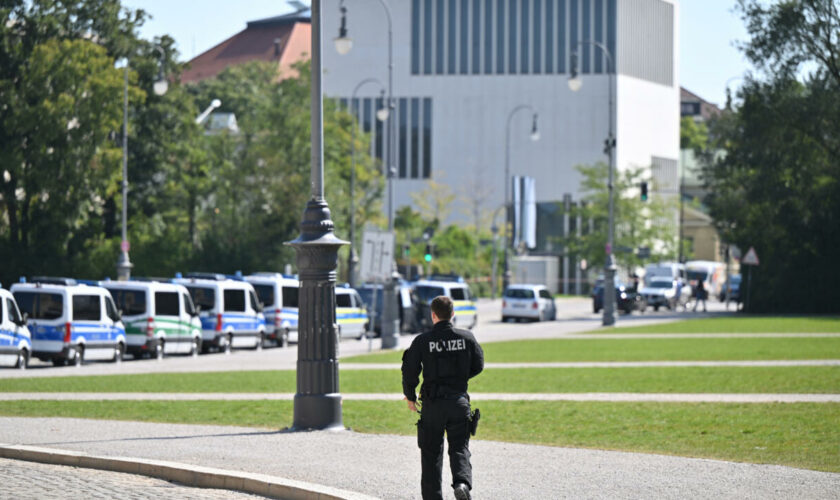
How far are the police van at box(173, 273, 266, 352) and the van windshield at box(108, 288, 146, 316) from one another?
114 inches

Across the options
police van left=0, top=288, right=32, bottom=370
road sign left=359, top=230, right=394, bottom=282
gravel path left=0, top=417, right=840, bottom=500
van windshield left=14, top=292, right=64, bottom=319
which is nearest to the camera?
gravel path left=0, top=417, right=840, bottom=500

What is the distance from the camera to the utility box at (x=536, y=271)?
9828 centimetres

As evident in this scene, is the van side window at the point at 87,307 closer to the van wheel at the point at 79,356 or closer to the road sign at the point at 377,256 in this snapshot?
the van wheel at the point at 79,356

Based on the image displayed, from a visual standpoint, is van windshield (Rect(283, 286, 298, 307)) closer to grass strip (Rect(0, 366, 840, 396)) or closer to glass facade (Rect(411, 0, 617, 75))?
grass strip (Rect(0, 366, 840, 396))

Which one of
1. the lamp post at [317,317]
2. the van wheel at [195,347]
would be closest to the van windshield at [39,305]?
the van wheel at [195,347]

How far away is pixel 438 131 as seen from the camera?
111m

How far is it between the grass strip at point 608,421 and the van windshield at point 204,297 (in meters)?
17.4

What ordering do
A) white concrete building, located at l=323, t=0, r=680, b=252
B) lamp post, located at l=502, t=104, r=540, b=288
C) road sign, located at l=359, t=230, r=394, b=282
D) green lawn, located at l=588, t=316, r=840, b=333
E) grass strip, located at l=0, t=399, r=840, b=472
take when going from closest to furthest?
grass strip, located at l=0, t=399, r=840, b=472 → road sign, located at l=359, t=230, r=394, b=282 → green lawn, located at l=588, t=316, r=840, b=333 → lamp post, located at l=502, t=104, r=540, b=288 → white concrete building, located at l=323, t=0, r=680, b=252

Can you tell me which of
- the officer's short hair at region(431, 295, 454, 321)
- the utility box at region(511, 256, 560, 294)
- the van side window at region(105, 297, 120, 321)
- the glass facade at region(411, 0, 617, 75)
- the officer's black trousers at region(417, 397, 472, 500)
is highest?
the glass facade at region(411, 0, 617, 75)

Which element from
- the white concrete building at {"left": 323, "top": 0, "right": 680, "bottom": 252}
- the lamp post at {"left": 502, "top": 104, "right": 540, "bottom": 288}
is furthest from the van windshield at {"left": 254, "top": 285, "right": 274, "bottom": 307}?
the white concrete building at {"left": 323, "top": 0, "right": 680, "bottom": 252}

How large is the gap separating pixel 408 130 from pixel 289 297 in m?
71.1

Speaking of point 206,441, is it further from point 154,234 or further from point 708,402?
point 154,234

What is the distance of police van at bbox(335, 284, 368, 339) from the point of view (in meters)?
43.1

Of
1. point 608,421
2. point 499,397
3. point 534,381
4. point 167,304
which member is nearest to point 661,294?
point 167,304
